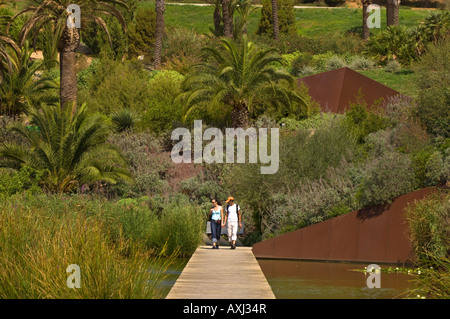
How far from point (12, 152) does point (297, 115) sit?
48.1 feet

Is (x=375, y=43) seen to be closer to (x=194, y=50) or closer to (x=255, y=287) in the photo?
(x=194, y=50)

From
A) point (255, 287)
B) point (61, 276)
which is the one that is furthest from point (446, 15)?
point (61, 276)

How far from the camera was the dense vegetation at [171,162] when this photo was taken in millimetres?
13398

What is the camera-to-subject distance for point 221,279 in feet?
50.8

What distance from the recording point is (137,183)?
110ft

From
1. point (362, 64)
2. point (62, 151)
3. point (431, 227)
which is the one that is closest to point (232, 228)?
point (431, 227)

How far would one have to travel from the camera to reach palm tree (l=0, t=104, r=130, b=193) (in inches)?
1190

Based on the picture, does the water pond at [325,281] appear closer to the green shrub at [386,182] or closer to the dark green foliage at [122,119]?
the green shrub at [386,182]

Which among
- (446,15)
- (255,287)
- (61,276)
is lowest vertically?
(255,287)
